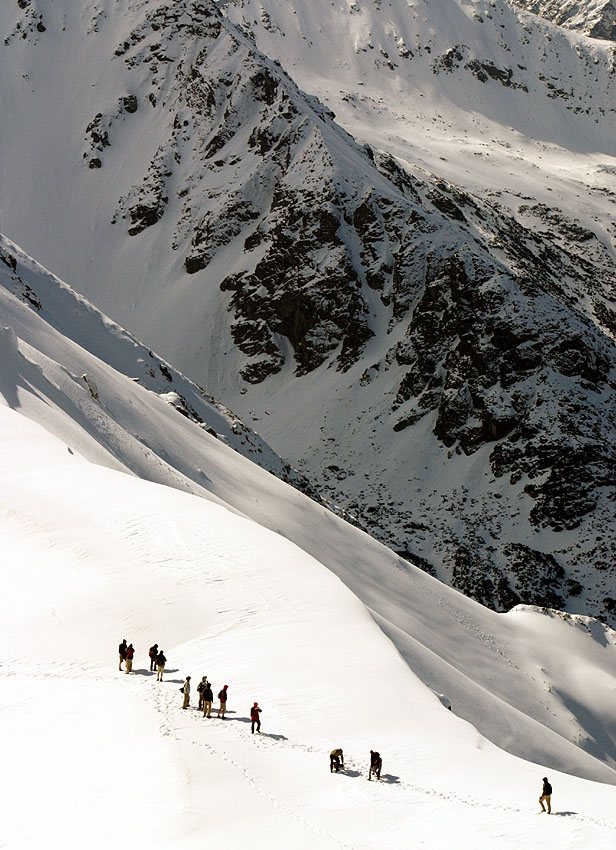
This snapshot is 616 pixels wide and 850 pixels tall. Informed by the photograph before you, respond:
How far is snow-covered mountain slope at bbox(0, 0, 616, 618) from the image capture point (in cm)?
8056

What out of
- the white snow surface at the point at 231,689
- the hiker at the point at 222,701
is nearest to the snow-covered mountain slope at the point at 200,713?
the white snow surface at the point at 231,689

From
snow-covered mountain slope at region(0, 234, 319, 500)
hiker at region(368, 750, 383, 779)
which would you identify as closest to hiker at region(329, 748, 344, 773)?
hiker at region(368, 750, 383, 779)

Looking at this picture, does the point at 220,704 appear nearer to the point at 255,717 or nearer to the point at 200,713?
the point at 200,713

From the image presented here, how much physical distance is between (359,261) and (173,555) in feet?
272

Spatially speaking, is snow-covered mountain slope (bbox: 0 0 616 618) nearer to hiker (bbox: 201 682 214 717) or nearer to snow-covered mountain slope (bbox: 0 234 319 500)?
snow-covered mountain slope (bbox: 0 234 319 500)

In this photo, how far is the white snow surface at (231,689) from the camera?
14.0 meters

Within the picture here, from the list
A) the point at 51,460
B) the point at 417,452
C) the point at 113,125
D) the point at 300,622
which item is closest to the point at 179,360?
the point at 417,452

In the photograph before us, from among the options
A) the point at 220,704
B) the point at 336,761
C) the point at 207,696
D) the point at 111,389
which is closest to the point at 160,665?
the point at 220,704

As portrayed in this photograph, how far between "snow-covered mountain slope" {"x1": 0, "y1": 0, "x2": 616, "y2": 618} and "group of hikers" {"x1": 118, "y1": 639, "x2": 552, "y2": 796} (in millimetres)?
52465

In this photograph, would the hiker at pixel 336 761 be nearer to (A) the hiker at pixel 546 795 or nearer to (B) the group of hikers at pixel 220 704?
(B) the group of hikers at pixel 220 704

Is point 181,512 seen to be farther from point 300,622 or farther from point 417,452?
point 417,452

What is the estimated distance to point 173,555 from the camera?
2788 cm

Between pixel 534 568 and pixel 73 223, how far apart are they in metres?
83.7

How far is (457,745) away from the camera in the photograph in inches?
761
